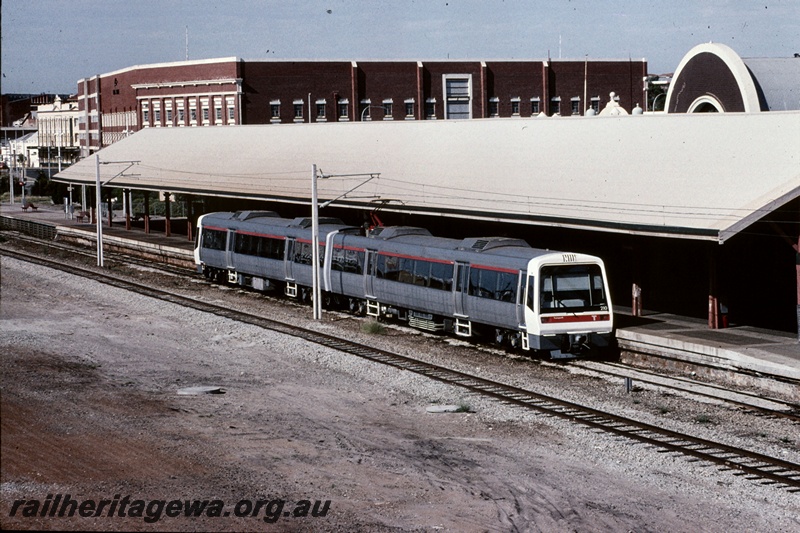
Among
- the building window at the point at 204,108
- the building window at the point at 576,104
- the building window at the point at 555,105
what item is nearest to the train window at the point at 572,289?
the building window at the point at 204,108

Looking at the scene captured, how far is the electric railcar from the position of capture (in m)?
26.8

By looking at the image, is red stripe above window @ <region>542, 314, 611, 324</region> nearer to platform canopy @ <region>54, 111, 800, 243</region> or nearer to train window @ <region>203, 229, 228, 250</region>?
platform canopy @ <region>54, 111, 800, 243</region>

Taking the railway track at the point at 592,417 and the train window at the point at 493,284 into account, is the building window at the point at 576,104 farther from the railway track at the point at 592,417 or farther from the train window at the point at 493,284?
the train window at the point at 493,284

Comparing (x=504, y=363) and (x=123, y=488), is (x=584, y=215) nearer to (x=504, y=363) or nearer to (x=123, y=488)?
(x=504, y=363)

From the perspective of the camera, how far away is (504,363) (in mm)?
27797

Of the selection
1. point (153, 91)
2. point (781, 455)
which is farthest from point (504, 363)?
point (153, 91)

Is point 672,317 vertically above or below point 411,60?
below

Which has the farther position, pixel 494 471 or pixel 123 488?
pixel 494 471

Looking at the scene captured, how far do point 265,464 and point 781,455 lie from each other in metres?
8.85

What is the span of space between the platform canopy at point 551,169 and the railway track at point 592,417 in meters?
7.21

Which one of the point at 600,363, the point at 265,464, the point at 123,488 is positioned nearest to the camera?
the point at 123,488

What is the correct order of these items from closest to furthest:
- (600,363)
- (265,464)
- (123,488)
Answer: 1. (123,488)
2. (265,464)
3. (600,363)

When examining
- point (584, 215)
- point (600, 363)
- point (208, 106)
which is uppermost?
point (208, 106)
